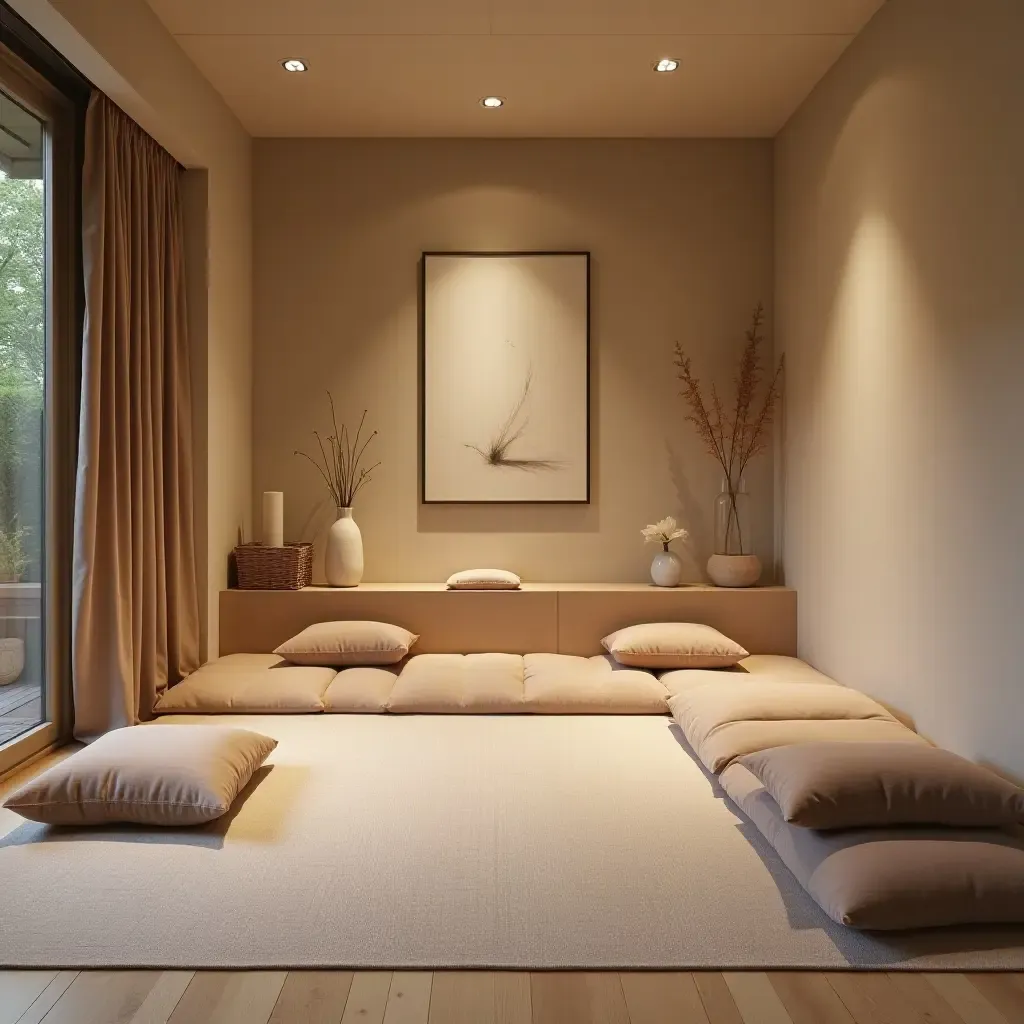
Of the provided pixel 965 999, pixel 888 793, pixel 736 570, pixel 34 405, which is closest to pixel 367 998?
pixel 965 999

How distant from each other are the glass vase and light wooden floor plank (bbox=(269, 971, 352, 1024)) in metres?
3.21

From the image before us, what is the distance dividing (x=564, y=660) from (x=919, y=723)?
4.70 ft

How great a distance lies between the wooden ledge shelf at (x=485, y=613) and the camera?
13.8 ft

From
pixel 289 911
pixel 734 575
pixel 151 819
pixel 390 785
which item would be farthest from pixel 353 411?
pixel 289 911

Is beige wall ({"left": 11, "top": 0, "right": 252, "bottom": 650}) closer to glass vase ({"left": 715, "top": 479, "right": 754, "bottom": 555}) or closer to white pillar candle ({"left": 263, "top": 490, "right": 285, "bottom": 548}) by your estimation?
white pillar candle ({"left": 263, "top": 490, "right": 285, "bottom": 548})

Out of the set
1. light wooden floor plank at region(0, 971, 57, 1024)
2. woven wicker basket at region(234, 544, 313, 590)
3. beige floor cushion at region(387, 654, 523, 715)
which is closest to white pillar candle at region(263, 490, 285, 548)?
woven wicker basket at region(234, 544, 313, 590)

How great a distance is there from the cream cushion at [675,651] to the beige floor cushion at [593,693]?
80 millimetres

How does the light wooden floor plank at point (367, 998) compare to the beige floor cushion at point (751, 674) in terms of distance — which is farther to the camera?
the beige floor cushion at point (751, 674)

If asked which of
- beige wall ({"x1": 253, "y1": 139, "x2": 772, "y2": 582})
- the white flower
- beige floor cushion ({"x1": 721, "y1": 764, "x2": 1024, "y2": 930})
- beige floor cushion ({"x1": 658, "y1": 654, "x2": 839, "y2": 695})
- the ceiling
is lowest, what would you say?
beige floor cushion ({"x1": 721, "y1": 764, "x2": 1024, "y2": 930})

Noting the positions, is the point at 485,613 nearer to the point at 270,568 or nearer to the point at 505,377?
the point at 270,568

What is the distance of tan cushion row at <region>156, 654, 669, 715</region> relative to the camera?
141 inches

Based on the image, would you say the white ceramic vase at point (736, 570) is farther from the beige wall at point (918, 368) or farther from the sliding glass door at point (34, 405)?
the sliding glass door at point (34, 405)

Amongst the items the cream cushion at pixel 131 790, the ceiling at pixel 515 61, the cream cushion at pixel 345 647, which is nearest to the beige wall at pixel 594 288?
the ceiling at pixel 515 61

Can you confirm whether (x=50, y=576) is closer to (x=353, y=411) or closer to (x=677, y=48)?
(x=353, y=411)
